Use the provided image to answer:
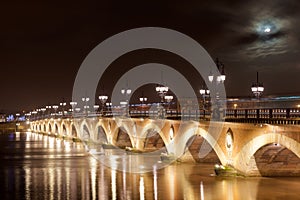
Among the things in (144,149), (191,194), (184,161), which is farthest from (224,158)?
(144,149)

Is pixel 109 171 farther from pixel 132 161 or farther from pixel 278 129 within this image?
pixel 278 129

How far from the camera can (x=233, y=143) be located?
39844mm

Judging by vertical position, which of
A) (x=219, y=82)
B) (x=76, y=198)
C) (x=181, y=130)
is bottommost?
(x=76, y=198)

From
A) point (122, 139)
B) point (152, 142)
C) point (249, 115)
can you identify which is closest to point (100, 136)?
point (122, 139)

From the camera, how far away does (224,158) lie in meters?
41.7

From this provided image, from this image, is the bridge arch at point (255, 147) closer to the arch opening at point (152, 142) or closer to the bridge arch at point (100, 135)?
the arch opening at point (152, 142)

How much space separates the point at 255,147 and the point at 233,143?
3.84 metres

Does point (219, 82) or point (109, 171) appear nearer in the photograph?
point (219, 82)

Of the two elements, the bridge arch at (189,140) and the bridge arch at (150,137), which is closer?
the bridge arch at (189,140)

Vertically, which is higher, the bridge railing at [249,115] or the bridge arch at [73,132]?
the bridge railing at [249,115]

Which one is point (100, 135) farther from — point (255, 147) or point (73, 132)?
point (255, 147)

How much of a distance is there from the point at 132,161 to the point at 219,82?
59.3 feet

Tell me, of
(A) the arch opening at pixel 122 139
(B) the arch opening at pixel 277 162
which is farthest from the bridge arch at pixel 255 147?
(A) the arch opening at pixel 122 139

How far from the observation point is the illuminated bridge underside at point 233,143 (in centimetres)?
3388
